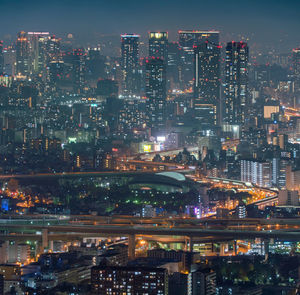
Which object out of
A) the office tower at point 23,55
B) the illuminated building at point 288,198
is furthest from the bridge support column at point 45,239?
the office tower at point 23,55

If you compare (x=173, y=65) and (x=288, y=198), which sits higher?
(x=173, y=65)

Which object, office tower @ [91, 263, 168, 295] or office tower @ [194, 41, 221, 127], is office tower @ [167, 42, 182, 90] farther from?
office tower @ [91, 263, 168, 295]

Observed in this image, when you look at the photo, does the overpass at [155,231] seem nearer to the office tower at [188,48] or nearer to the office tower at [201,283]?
the office tower at [201,283]

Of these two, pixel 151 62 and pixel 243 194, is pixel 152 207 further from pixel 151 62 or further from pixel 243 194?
pixel 151 62

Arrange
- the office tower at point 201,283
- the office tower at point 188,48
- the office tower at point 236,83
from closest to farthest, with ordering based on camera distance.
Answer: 1. the office tower at point 201,283
2. the office tower at point 236,83
3. the office tower at point 188,48

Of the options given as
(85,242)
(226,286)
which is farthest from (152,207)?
(226,286)

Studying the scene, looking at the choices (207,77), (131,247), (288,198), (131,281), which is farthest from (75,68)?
(131,281)

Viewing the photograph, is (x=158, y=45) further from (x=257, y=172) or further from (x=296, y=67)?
(x=257, y=172)
